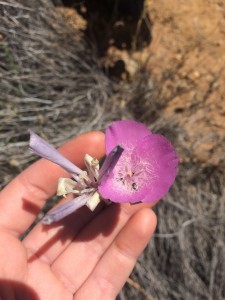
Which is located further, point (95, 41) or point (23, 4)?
point (95, 41)

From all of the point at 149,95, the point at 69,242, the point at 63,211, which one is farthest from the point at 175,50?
the point at 63,211

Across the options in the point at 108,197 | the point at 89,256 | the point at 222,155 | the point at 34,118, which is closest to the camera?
the point at 108,197

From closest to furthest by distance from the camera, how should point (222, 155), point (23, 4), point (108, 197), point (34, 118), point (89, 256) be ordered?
point (108, 197) → point (89, 256) → point (23, 4) → point (34, 118) → point (222, 155)

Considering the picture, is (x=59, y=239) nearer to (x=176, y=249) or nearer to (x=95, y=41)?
(x=176, y=249)

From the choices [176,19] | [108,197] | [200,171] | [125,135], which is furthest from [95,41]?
[108,197]

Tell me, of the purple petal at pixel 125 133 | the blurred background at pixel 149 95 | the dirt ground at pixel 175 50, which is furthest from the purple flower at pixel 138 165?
the dirt ground at pixel 175 50

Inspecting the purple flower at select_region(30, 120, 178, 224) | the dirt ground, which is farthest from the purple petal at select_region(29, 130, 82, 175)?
the dirt ground

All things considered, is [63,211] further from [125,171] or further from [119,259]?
[119,259]
